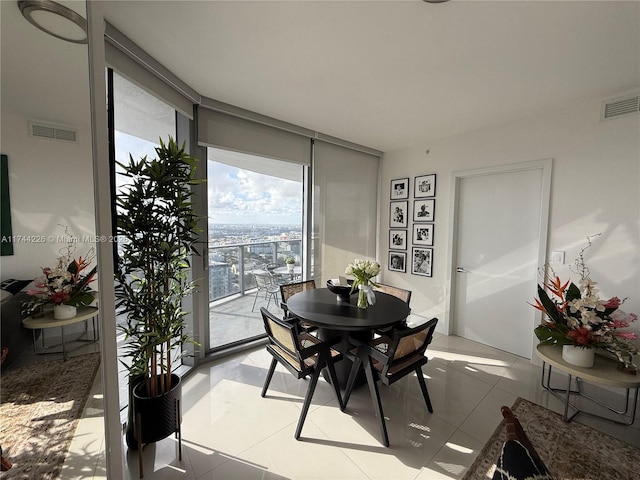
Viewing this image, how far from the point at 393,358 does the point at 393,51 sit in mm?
2136

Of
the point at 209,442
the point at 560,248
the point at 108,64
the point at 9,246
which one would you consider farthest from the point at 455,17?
the point at 209,442

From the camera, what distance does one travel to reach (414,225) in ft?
13.0

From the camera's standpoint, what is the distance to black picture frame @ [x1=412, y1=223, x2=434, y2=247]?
377cm

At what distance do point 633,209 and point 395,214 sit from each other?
8.04 feet

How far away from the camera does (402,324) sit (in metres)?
2.30

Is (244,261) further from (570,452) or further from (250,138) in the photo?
(570,452)

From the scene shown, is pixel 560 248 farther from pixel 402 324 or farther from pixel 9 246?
pixel 9 246

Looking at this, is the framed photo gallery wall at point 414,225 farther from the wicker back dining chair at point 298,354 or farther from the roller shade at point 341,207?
the wicker back dining chair at point 298,354

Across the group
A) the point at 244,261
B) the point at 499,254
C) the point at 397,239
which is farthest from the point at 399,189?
the point at 244,261

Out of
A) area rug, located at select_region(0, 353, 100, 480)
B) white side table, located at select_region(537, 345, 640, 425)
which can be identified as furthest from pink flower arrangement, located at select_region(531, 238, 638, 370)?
area rug, located at select_region(0, 353, 100, 480)

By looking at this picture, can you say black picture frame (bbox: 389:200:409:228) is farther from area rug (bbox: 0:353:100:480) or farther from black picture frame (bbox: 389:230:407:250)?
area rug (bbox: 0:353:100:480)

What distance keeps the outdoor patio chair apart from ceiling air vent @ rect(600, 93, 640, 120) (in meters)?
3.94

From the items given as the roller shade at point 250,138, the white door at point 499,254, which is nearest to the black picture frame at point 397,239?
the white door at point 499,254

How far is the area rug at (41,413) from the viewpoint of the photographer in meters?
0.84
